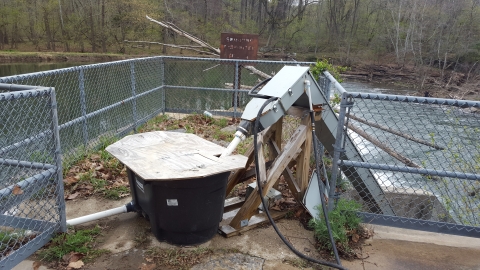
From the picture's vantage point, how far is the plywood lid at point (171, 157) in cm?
297

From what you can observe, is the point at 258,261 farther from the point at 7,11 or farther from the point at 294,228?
the point at 7,11

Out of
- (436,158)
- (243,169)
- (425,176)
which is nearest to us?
(243,169)

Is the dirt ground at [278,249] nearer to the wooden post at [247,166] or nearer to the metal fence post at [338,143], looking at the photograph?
the metal fence post at [338,143]

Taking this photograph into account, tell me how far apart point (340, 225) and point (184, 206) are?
157 cm

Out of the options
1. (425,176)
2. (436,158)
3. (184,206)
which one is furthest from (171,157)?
(425,176)

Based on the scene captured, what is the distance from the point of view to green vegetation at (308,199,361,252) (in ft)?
11.4

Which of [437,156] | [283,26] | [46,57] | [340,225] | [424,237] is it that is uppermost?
[283,26]

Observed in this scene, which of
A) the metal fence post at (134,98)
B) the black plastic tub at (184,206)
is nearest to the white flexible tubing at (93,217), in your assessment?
the black plastic tub at (184,206)

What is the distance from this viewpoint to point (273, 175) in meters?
3.64

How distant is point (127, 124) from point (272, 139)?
4065 mm

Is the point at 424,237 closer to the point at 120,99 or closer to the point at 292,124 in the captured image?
the point at 292,124

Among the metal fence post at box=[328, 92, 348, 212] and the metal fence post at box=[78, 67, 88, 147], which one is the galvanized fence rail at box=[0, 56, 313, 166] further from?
the metal fence post at box=[328, 92, 348, 212]

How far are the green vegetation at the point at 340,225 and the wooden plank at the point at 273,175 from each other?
605 millimetres

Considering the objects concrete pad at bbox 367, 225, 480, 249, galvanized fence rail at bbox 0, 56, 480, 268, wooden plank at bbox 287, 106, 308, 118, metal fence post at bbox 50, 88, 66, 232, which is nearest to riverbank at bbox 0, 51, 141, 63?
galvanized fence rail at bbox 0, 56, 480, 268
